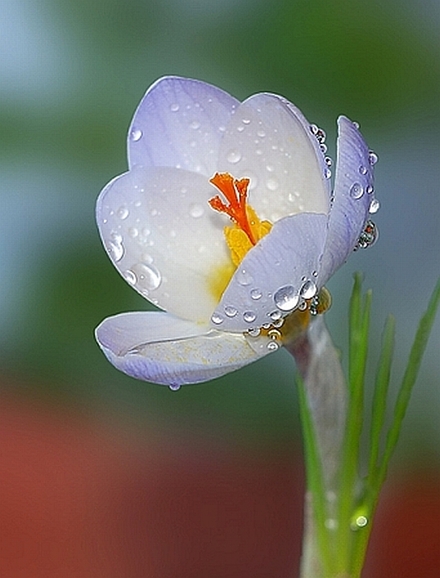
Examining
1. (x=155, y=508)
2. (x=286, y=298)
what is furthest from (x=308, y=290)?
(x=155, y=508)

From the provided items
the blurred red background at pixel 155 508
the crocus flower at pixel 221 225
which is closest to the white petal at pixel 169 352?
the crocus flower at pixel 221 225

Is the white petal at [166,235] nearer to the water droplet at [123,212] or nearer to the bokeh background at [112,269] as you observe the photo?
the water droplet at [123,212]

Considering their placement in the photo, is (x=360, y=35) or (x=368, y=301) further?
(x=360, y=35)

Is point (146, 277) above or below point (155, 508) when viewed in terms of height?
above

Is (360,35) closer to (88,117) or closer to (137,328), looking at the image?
(88,117)

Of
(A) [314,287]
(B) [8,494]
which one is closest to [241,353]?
(A) [314,287]

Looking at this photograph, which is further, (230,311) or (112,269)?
(112,269)

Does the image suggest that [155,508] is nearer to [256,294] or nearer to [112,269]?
[112,269]

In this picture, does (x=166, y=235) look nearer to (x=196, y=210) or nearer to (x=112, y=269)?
(x=196, y=210)
